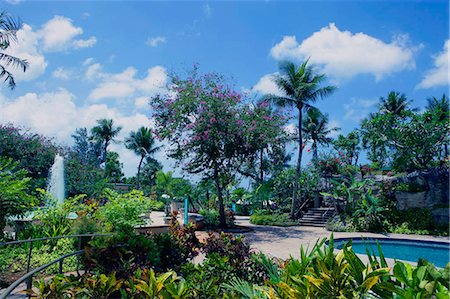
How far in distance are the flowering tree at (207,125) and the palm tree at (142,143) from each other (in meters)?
22.8

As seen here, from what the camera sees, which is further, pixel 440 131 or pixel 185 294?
pixel 440 131

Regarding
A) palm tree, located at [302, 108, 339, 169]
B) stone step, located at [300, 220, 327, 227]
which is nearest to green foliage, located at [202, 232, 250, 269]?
stone step, located at [300, 220, 327, 227]

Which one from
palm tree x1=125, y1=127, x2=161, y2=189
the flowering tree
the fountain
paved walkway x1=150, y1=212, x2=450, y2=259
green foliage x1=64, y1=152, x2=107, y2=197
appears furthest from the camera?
palm tree x1=125, y1=127, x2=161, y2=189

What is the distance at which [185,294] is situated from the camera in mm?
2707

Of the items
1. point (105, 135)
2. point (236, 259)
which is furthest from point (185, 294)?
point (105, 135)

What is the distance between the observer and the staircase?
60.3 ft

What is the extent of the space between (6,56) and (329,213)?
58.3 feet

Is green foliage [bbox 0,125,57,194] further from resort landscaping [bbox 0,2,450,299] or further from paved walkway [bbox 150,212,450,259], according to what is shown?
paved walkway [bbox 150,212,450,259]

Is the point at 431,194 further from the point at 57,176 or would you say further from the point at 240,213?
the point at 57,176

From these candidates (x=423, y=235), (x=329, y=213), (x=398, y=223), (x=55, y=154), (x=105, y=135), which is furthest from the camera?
(x=105, y=135)

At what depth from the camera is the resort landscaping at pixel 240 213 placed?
2.86 m

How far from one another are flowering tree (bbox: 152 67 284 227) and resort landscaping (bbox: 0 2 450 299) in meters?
0.06

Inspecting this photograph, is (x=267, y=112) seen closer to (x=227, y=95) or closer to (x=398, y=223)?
(x=227, y=95)

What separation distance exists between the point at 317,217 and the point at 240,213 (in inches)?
395
